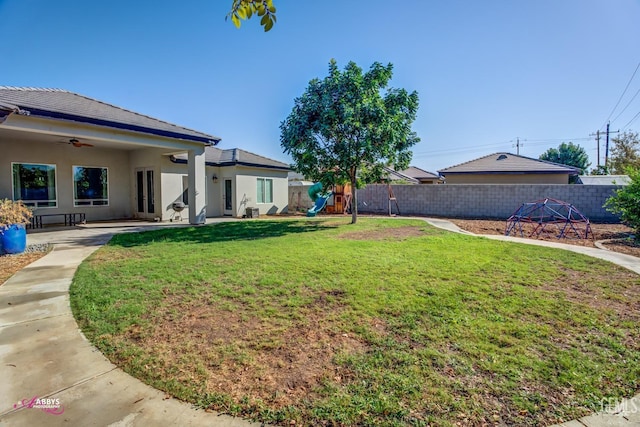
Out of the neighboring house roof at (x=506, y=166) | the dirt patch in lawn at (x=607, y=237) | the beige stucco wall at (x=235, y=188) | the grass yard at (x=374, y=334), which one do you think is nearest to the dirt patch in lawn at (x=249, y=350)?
the grass yard at (x=374, y=334)

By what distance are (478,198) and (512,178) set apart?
252 inches

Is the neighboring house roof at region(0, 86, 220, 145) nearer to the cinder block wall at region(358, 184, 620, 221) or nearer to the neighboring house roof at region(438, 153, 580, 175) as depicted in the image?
the cinder block wall at region(358, 184, 620, 221)

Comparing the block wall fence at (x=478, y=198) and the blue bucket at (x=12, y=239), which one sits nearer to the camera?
the blue bucket at (x=12, y=239)

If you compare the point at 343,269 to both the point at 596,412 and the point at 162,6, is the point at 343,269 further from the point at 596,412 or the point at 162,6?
the point at 162,6

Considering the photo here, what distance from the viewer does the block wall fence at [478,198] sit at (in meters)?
15.1

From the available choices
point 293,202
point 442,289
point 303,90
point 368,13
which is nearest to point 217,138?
point 303,90

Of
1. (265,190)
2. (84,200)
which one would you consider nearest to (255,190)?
(265,190)

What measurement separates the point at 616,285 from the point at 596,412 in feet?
13.1

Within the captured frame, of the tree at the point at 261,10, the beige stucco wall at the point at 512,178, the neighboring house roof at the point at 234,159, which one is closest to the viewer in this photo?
the tree at the point at 261,10

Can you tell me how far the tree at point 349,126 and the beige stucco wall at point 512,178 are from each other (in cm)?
1171

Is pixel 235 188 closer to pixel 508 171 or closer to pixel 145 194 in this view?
pixel 145 194

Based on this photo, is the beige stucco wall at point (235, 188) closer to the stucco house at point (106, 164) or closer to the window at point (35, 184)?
the stucco house at point (106, 164)

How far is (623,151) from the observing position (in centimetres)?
3219

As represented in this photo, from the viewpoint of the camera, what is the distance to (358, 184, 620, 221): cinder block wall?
1513cm
